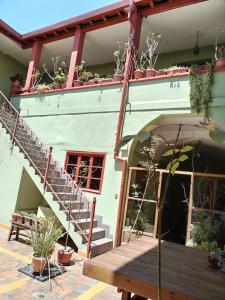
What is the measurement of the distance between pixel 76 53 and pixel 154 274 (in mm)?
9573

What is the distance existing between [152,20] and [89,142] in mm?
4771

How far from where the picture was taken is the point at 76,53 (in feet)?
34.2

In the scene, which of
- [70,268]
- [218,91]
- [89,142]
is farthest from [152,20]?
[70,268]

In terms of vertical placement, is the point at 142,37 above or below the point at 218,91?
above

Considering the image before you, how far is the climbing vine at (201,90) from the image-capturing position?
7180 millimetres

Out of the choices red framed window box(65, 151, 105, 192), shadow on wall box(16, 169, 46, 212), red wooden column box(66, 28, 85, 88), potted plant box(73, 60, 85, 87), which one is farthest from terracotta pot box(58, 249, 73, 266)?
red wooden column box(66, 28, 85, 88)

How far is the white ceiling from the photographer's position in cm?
877

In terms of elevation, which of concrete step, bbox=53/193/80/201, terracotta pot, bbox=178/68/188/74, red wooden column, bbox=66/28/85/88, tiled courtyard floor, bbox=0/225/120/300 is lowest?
tiled courtyard floor, bbox=0/225/120/300

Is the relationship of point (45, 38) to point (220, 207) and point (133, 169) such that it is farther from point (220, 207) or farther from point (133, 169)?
point (220, 207)

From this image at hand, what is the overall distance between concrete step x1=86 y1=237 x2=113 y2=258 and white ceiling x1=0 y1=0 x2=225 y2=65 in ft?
24.4

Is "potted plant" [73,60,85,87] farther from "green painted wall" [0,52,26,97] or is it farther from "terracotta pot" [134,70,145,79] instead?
"green painted wall" [0,52,26,97]

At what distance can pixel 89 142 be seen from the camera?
9.17 m

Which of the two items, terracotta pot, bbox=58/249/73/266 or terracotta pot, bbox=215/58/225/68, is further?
terracotta pot, bbox=215/58/225/68

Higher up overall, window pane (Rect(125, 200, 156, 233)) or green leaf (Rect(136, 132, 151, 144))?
green leaf (Rect(136, 132, 151, 144))
